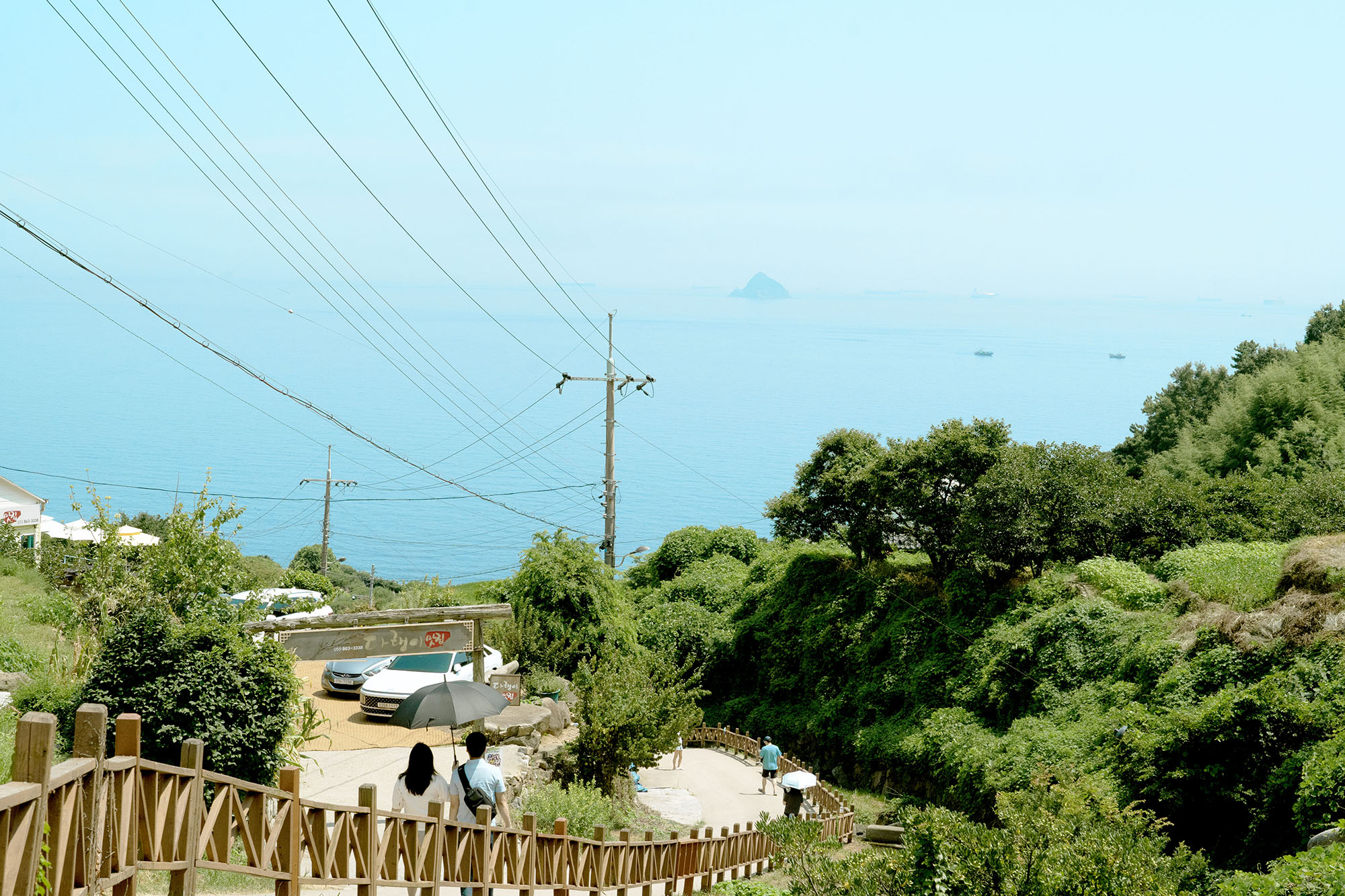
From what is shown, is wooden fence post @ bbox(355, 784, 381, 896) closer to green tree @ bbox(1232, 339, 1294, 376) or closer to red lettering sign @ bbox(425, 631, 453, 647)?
red lettering sign @ bbox(425, 631, 453, 647)

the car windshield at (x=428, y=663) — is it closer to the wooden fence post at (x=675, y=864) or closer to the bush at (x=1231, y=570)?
the wooden fence post at (x=675, y=864)

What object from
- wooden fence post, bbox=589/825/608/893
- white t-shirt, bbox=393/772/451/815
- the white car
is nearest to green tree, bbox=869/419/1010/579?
the white car

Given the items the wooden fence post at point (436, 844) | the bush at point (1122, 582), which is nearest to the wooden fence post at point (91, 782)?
the wooden fence post at point (436, 844)

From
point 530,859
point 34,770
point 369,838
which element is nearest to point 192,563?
point 530,859

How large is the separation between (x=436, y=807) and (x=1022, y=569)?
2150 cm

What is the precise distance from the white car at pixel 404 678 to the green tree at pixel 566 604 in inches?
169

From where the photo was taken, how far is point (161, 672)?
1053 cm

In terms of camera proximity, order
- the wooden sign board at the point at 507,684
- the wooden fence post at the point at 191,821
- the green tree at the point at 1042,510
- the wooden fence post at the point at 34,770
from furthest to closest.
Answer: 1. the green tree at the point at 1042,510
2. the wooden sign board at the point at 507,684
3. the wooden fence post at the point at 191,821
4. the wooden fence post at the point at 34,770

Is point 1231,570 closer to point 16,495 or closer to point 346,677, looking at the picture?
point 346,677

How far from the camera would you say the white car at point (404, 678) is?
1855 centimetres

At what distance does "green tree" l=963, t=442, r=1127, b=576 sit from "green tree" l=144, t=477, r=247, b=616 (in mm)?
17579

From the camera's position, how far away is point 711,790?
70.5 feet

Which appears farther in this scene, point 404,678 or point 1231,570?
point 1231,570

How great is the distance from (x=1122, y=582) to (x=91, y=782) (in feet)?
71.6
